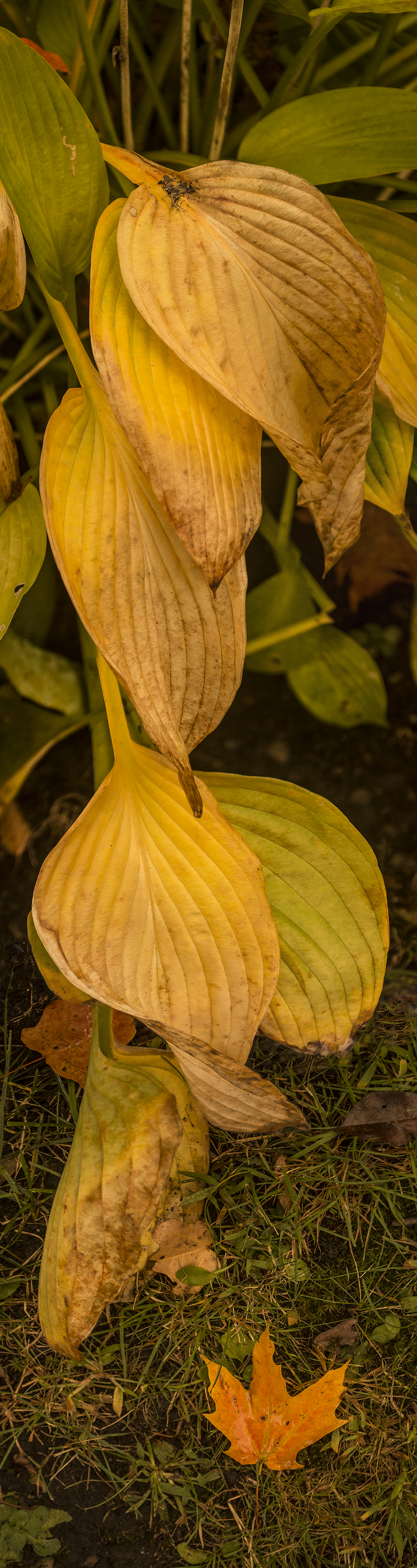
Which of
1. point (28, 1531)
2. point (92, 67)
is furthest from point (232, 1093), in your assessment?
point (92, 67)

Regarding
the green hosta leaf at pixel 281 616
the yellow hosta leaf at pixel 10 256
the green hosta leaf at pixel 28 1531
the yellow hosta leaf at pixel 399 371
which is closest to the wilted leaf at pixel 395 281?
the yellow hosta leaf at pixel 399 371

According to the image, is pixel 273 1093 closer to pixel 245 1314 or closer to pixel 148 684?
pixel 148 684

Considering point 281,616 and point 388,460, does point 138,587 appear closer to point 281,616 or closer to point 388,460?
point 388,460

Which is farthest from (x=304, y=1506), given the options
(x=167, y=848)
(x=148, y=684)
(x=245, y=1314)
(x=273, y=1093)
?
(x=148, y=684)

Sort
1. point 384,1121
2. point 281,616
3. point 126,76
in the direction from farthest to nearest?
1. point 281,616
2. point 384,1121
3. point 126,76

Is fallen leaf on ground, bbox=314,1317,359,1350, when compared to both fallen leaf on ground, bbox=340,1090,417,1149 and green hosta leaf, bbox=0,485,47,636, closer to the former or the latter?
fallen leaf on ground, bbox=340,1090,417,1149

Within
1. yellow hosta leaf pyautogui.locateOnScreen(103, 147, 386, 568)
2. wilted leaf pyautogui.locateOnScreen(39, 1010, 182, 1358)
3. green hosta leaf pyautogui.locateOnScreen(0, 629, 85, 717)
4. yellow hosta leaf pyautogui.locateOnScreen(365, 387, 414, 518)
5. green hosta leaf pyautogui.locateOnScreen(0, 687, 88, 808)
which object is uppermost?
yellow hosta leaf pyautogui.locateOnScreen(103, 147, 386, 568)

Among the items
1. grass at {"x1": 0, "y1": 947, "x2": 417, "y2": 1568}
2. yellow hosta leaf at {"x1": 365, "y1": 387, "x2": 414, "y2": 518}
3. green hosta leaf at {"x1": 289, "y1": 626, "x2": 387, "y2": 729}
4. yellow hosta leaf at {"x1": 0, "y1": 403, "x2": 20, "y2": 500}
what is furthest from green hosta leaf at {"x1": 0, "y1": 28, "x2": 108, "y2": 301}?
grass at {"x1": 0, "y1": 947, "x2": 417, "y2": 1568}

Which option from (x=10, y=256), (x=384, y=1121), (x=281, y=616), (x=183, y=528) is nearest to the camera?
(x=183, y=528)
